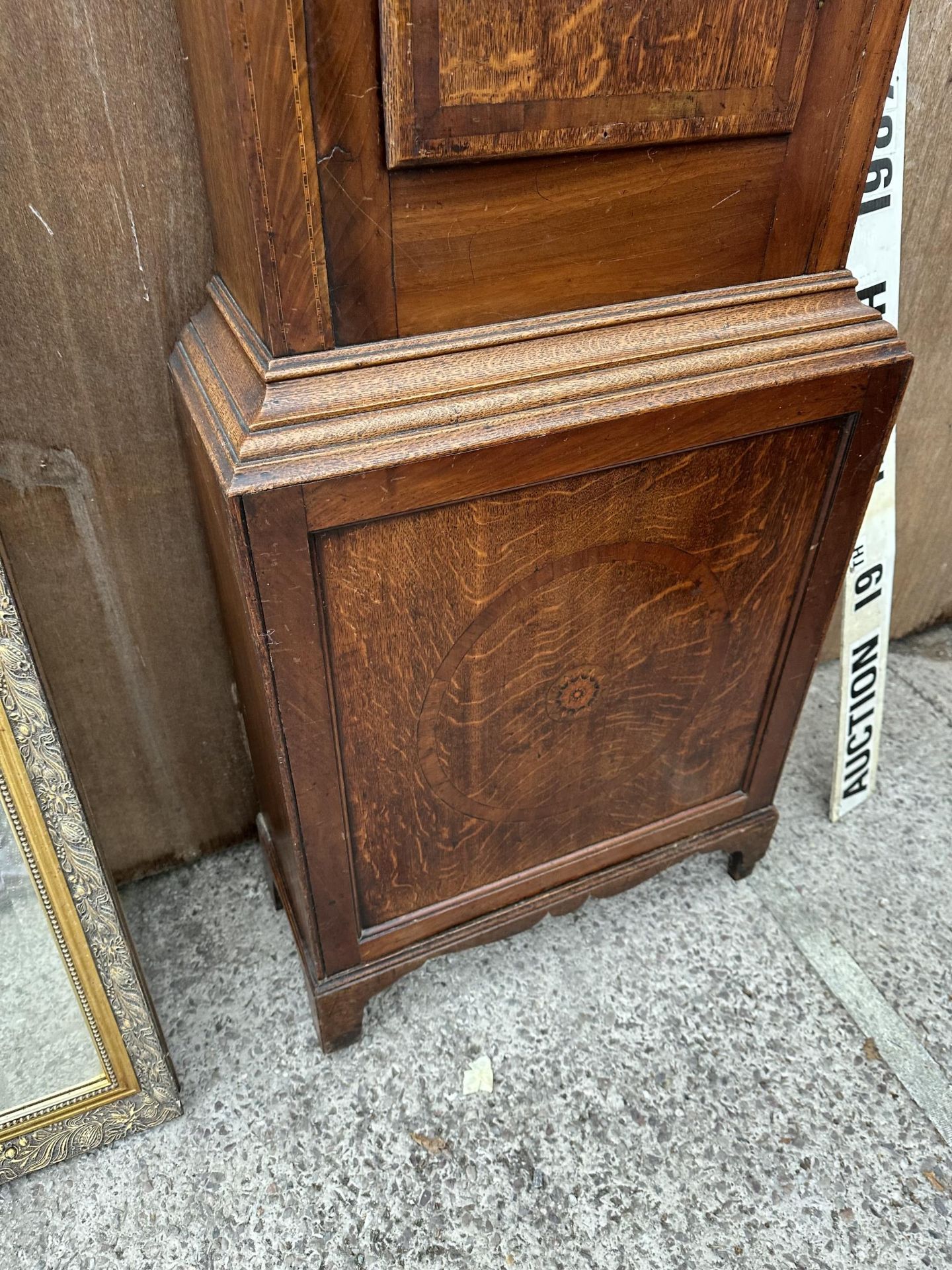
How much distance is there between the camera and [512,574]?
1.03 meters

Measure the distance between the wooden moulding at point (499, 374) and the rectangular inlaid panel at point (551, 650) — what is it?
0.09m

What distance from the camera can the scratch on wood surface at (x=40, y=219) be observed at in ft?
3.36

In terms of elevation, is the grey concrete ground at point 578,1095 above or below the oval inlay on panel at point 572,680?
below

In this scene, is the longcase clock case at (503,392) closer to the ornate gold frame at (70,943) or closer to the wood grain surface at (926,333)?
the ornate gold frame at (70,943)

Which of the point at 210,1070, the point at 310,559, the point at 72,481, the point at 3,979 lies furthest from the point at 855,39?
the point at 210,1070

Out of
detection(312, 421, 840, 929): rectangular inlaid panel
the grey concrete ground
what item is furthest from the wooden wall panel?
detection(312, 421, 840, 929): rectangular inlaid panel

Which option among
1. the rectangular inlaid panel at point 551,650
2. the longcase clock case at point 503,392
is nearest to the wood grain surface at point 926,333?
the longcase clock case at point 503,392

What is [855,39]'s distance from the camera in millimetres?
898

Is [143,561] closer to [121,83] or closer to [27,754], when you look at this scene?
[27,754]

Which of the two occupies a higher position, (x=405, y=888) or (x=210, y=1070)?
(x=405, y=888)

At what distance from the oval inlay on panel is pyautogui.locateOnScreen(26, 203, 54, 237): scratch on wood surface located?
69 cm

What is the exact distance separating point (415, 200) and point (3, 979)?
1.10m

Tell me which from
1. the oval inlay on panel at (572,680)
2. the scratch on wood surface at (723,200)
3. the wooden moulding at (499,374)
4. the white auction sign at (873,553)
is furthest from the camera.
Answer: the white auction sign at (873,553)

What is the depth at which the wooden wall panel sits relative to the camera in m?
0.99
